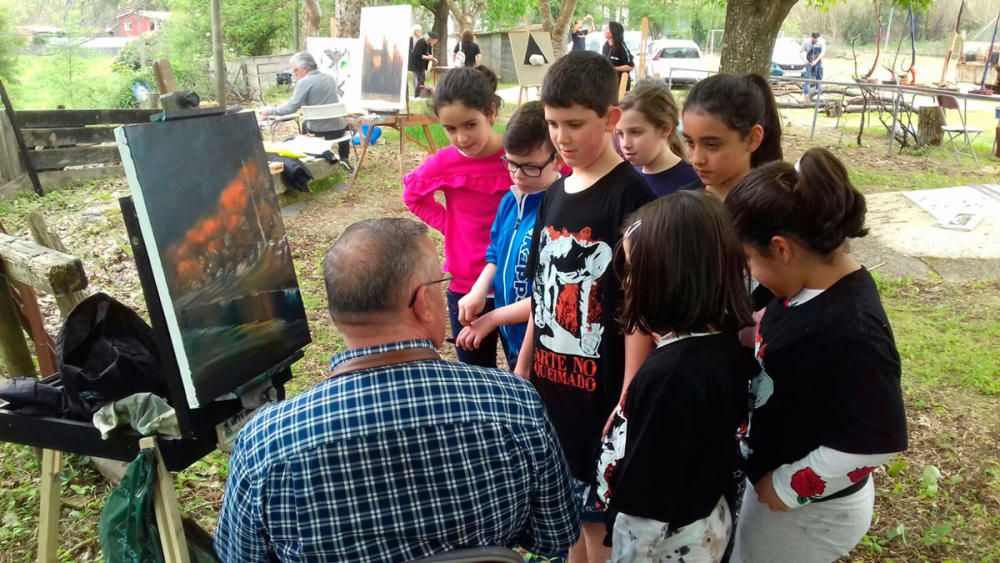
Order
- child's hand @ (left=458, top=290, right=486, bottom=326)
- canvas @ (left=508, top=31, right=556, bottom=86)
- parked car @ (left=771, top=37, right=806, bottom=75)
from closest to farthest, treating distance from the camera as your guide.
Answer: child's hand @ (left=458, top=290, right=486, bottom=326) → canvas @ (left=508, top=31, right=556, bottom=86) → parked car @ (left=771, top=37, right=806, bottom=75)

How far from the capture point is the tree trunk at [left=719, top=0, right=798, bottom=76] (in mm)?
5551

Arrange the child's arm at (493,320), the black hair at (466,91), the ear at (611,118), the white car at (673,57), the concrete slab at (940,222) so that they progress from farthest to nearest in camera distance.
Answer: the white car at (673,57)
the concrete slab at (940,222)
the black hair at (466,91)
the child's arm at (493,320)
the ear at (611,118)

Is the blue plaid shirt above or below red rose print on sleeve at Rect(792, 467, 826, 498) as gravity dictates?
above

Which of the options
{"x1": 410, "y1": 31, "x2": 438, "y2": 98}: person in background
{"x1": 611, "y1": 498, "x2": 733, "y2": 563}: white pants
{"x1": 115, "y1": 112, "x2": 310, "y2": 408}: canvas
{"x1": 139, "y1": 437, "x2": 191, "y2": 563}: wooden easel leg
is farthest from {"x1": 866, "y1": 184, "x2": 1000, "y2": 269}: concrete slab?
{"x1": 410, "y1": 31, "x2": 438, "y2": 98}: person in background

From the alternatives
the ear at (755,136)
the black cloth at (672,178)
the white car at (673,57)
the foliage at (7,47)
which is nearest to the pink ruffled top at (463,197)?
the black cloth at (672,178)

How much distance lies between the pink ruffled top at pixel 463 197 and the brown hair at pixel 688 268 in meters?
1.22

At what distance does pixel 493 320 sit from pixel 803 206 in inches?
40.7

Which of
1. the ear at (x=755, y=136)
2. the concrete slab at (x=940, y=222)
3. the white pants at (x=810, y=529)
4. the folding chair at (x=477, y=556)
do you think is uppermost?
the ear at (x=755, y=136)

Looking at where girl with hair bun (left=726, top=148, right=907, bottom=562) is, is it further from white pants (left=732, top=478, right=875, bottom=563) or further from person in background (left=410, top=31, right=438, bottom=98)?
person in background (left=410, top=31, right=438, bottom=98)

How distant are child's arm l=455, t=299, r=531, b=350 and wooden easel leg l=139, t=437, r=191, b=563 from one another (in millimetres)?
953

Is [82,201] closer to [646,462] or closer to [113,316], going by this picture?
[113,316]

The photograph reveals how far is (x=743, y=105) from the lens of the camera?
1.98 m

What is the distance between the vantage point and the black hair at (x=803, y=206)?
54.5 inches

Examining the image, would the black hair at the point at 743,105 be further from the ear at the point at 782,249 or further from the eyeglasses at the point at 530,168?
the ear at the point at 782,249
